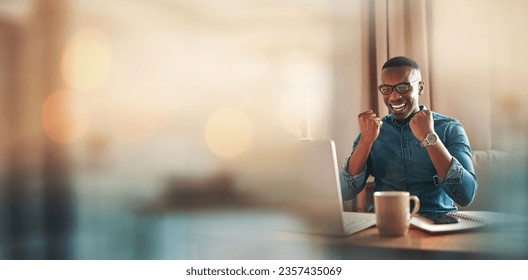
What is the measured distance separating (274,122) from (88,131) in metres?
0.45

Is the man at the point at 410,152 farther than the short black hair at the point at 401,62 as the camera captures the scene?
No

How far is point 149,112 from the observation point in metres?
1.07

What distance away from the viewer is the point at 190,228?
1.03 meters

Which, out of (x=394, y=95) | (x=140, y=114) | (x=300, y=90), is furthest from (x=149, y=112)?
(x=394, y=95)

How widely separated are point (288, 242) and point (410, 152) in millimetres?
430

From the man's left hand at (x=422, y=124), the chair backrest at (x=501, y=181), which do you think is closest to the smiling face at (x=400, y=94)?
the man's left hand at (x=422, y=124)

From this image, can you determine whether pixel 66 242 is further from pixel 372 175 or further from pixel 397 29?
pixel 397 29

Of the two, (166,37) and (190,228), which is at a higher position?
(166,37)

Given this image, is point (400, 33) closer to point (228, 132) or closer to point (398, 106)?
point (398, 106)

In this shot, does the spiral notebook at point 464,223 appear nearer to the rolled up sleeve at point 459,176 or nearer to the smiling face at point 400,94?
the rolled up sleeve at point 459,176

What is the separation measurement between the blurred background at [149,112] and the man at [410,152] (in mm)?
87

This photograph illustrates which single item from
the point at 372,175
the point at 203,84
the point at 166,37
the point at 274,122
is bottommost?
the point at 372,175

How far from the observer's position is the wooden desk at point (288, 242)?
2.31 feet

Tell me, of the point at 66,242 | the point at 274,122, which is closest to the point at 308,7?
the point at 274,122
